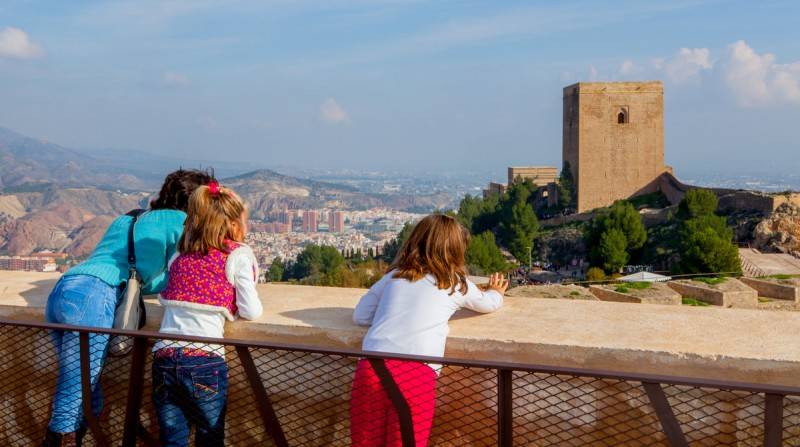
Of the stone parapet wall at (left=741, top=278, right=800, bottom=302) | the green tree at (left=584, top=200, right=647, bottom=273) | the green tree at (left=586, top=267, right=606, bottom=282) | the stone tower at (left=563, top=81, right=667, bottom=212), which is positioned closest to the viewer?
the stone parapet wall at (left=741, top=278, right=800, bottom=302)

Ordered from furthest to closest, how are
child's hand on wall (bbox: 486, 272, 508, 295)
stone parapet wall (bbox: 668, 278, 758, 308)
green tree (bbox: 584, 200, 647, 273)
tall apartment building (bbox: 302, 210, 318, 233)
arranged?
tall apartment building (bbox: 302, 210, 318, 233), green tree (bbox: 584, 200, 647, 273), stone parapet wall (bbox: 668, 278, 758, 308), child's hand on wall (bbox: 486, 272, 508, 295)

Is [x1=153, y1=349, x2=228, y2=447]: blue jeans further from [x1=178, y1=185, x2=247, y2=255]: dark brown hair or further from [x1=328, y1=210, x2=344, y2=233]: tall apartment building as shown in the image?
[x1=328, y1=210, x2=344, y2=233]: tall apartment building

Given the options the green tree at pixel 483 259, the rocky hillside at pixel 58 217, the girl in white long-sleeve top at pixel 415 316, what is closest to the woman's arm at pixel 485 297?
the girl in white long-sleeve top at pixel 415 316

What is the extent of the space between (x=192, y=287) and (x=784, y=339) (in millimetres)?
2032

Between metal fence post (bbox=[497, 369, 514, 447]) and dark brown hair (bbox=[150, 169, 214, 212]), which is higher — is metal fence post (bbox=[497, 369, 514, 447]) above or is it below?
below

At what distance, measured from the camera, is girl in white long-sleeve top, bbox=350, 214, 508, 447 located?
239 cm

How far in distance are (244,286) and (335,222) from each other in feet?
463

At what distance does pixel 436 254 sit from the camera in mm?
Answer: 2707

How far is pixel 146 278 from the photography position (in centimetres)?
313

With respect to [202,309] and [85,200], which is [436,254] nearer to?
[202,309]

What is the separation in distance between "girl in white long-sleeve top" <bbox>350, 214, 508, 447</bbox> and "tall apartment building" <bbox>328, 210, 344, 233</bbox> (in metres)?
137

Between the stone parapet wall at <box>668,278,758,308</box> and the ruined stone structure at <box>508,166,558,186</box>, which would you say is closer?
the stone parapet wall at <box>668,278,758,308</box>

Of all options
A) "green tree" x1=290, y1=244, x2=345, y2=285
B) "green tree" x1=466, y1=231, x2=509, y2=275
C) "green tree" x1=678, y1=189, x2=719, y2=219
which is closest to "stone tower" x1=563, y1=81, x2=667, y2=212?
"green tree" x1=678, y1=189, x2=719, y2=219

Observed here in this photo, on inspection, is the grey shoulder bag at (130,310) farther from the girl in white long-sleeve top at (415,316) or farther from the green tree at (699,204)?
the green tree at (699,204)
